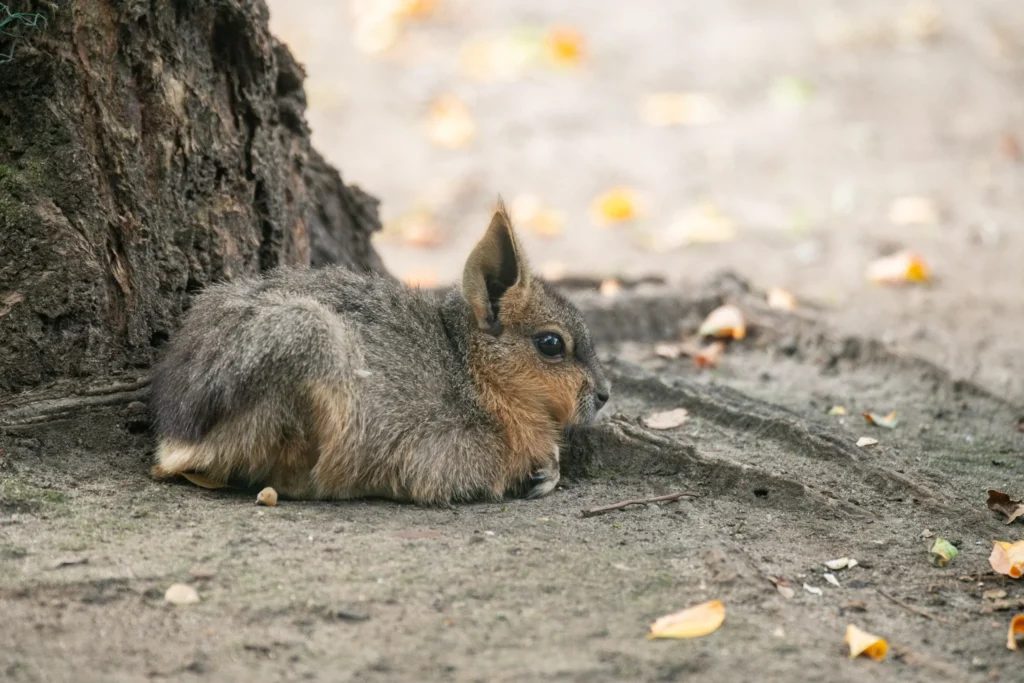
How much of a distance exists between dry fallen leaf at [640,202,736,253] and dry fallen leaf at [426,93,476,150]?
2.19 meters

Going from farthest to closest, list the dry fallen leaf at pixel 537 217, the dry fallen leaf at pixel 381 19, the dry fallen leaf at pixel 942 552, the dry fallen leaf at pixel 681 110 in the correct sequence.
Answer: the dry fallen leaf at pixel 381 19
the dry fallen leaf at pixel 681 110
the dry fallen leaf at pixel 537 217
the dry fallen leaf at pixel 942 552

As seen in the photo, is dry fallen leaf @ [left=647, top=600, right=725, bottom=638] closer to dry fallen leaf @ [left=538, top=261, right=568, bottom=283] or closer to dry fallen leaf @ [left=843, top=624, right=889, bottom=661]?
dry fallen leaf @ [left=843, top=624, right=889, bottom=661]

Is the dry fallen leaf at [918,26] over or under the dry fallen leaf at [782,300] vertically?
over

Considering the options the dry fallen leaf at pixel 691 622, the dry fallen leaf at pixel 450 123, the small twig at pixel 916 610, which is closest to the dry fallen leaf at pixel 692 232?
the dry fallen leaf at pixel 450 123

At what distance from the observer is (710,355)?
6.37 metres

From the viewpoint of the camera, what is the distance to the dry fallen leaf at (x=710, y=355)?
20.5 ft

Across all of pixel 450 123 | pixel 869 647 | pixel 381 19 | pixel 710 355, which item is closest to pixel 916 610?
pixel 869 647

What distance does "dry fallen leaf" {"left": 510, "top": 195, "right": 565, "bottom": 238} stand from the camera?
8.80 m

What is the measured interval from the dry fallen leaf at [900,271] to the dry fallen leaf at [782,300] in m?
0.64

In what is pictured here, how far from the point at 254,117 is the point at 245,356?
1333 millimetres

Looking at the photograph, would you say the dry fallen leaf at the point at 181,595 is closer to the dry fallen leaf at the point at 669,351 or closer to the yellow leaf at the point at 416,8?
the dry fallen leaf at the point at 669,351

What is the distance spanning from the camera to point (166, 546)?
3564mm

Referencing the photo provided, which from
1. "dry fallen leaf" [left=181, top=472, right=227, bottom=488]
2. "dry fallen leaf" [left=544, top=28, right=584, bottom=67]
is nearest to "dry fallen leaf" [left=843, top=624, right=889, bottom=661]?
"dry fallen leaf" [left=181, top=472, right=227, bottom=488]

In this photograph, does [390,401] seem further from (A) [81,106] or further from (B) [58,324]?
(A) [81,106]
